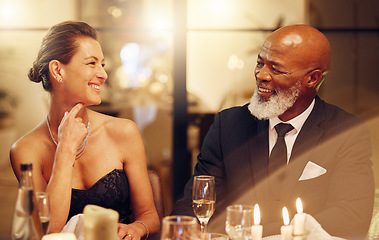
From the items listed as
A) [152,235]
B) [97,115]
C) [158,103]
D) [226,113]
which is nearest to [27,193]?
[152,235]

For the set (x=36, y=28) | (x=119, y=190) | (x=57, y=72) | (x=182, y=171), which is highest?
(x=36, y=28)

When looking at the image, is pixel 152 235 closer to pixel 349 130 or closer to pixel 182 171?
pixel 349 130

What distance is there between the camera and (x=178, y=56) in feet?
14.2

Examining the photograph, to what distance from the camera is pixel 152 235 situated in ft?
7.60

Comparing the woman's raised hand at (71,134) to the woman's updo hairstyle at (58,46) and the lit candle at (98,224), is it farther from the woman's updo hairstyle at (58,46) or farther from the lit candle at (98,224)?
the lit candle at (98,224)

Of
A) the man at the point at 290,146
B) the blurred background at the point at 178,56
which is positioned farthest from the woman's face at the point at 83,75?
the blurred background at the point at 178,56

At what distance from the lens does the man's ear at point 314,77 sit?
247 centimetres

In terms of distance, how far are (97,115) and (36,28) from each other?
217cm

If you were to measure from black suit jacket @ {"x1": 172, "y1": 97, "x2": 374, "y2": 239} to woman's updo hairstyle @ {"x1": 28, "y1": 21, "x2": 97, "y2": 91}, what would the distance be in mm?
816

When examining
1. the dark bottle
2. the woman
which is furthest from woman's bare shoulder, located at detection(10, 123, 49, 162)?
the dark bottle

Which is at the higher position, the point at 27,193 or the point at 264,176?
the point at 27,193

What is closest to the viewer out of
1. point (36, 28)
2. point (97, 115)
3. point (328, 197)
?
point (328, 197)

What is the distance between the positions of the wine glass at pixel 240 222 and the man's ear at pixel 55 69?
4.15ft

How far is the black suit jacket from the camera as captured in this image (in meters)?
2.16
